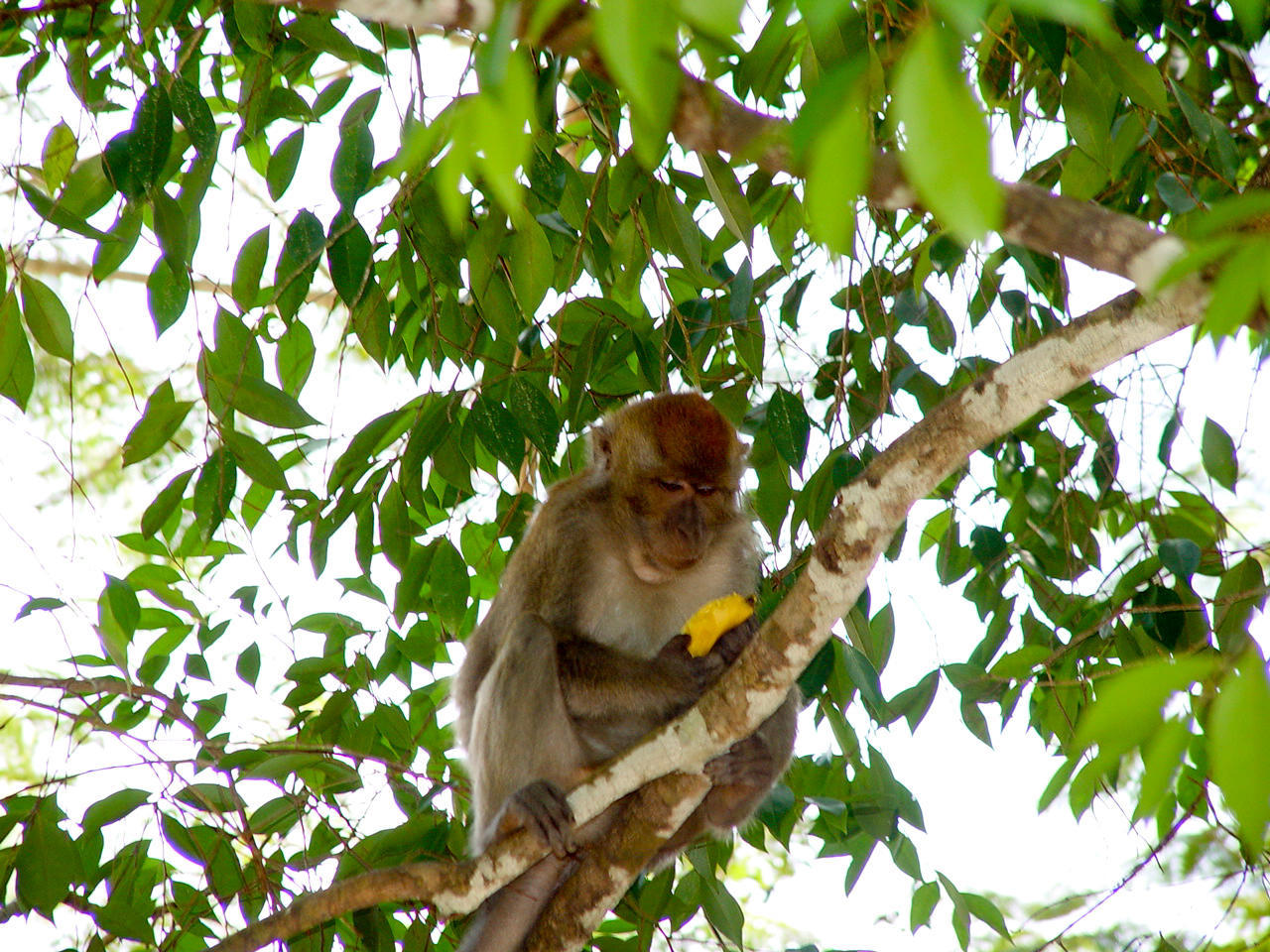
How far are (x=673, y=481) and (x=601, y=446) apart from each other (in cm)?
38

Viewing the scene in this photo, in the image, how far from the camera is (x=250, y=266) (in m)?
3.52

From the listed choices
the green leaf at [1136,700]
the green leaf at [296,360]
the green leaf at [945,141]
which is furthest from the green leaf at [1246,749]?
the green leaf at [296,360]

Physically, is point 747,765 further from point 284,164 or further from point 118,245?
point 118,245

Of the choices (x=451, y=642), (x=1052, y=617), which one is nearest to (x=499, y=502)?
(x=451, y=642)

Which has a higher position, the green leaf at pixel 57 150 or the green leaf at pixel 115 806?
the green leaf at pixel 57 150

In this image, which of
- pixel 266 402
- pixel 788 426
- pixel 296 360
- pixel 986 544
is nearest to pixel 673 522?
pixel 788 426

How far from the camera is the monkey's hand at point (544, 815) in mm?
3486

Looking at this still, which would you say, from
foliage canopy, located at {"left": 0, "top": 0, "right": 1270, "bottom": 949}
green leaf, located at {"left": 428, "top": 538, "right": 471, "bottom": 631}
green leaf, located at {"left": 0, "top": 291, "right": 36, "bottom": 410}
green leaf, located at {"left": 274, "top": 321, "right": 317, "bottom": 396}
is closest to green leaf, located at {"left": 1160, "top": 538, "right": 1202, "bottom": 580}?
foliage canopy, located at {"left": 0, "top": 0, "right": 1270, "bottom": 949}

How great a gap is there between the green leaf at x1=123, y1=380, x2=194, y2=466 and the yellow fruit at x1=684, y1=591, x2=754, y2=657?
1580 millimetres

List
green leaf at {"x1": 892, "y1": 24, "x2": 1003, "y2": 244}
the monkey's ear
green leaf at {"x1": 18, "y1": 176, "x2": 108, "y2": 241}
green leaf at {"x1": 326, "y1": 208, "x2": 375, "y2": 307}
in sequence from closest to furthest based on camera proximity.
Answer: green leaf at {"x1": 892, "y1": 24, "x2": 1003, "y2": 244}
green leaf at {"x1": 18, "y1": 176, "x2": 108, "y2": 241}
green leaf at {"x1": 326, "y1": 208, "x2": 375, "y2": 307}
the monkey's ear

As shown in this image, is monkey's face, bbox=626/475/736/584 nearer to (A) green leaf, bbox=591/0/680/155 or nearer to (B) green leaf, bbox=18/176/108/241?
(B) green leaf, bbox=18/176/108/241

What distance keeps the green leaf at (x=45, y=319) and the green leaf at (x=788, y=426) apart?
190 centimetres

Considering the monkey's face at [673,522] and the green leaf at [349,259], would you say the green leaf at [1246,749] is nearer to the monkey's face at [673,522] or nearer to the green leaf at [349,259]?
the green leaf at [349,259]

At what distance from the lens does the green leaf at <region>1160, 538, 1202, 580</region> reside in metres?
3.23
